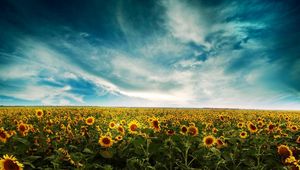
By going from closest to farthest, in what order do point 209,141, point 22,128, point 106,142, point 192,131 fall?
1. point 106,142
2. point 209,141
3. point 192,131
4. point 22,128

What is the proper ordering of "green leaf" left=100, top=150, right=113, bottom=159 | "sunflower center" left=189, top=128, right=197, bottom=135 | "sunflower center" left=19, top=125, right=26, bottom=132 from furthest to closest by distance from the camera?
"sunflower center" left=19, top=125, right=26, bottom=132 → "sunflower center" left=189, top=128, right=197, bottom=135 → "green leaf" left=100, top=150, right=113, bottom=159

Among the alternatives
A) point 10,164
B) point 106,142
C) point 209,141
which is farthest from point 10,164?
point 209,141

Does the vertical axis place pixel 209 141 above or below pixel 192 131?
below

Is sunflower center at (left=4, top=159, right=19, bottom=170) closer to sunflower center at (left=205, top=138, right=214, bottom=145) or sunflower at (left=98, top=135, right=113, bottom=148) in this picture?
sunflower at (left=98, top=135, right=113, bottom=148)

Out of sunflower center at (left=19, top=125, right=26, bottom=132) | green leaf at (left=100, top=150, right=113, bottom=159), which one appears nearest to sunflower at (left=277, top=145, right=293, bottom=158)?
green leaf at (left=100, top=150, right=113, bottom=159)

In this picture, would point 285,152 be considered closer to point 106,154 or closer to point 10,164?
point 106,154

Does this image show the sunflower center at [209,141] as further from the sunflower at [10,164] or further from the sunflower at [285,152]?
the sunflower at [10,164]

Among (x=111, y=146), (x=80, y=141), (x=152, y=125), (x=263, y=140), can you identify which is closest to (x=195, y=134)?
(x=152, y=125)

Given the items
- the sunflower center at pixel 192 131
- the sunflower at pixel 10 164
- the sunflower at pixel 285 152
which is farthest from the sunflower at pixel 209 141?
the sunflower at pixel 10 164

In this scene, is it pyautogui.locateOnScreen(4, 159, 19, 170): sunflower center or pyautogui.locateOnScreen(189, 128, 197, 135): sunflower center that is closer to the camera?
pyautogui.locateOnScreen(4, 159, 19, 170): sunflower center

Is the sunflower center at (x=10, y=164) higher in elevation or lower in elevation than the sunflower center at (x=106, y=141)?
lower

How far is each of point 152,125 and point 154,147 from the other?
4.08 feet

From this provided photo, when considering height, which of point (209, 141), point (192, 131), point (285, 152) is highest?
point (192, 131)

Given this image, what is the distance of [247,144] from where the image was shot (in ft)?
22.1
